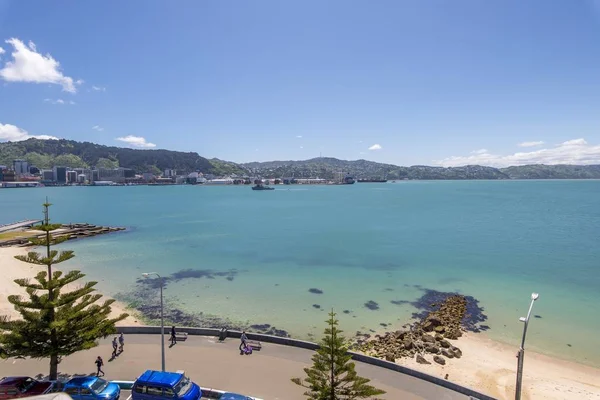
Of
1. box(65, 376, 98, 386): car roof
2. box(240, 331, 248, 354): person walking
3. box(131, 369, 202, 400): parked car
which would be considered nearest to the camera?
box(131, 369, 202, 400): parked car

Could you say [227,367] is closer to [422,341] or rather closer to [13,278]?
[422,341]

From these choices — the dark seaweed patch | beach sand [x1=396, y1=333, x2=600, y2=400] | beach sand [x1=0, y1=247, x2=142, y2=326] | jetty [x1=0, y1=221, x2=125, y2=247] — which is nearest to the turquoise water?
the dark seaweed patch

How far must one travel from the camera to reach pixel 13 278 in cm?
3719

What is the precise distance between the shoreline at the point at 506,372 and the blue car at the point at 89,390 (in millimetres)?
14295

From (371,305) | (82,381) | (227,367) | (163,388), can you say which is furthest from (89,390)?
(371,305)

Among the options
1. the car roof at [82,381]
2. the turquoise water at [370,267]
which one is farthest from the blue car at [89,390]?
the turquoise water at [370,267]

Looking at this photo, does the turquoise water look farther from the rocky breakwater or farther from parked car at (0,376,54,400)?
parked car at (0,376,54,400)

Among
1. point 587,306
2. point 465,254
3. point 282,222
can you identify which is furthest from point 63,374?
point 282,222

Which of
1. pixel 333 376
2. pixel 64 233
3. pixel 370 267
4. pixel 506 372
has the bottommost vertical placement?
pixel 370 267

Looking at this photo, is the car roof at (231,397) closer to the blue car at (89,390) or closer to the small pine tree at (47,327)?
the blue car at (89,390)

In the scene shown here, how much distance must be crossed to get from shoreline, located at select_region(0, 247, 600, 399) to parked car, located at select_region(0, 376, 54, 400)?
45.0 feet

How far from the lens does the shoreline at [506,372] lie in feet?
60.4

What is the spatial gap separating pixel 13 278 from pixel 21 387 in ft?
107

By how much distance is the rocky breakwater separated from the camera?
2112 cm
